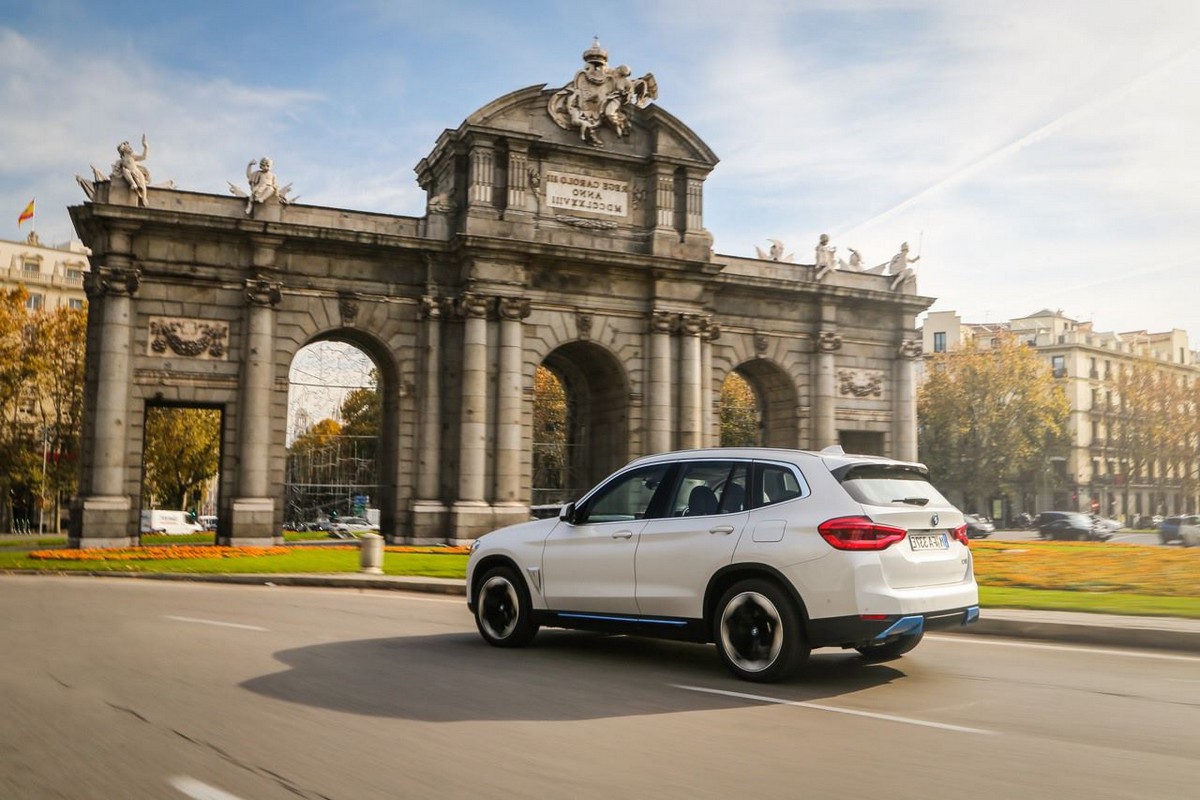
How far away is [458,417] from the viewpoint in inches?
1165

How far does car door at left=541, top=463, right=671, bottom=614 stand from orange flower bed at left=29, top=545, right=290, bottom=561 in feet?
51.9

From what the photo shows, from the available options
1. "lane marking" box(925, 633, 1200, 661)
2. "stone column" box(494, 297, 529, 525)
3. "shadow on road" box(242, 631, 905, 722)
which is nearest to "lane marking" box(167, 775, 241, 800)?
"shadow on road" box(242, 631, 905, 722)

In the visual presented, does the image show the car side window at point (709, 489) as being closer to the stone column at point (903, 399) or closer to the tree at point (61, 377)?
the stone column at point (903, 399)

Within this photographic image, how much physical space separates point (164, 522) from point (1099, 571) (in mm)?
44709

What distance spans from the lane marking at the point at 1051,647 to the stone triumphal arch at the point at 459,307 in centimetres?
1926

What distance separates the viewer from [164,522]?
167 ft

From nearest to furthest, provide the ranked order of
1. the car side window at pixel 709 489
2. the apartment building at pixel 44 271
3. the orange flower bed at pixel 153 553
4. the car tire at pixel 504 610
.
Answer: the car side window at pixel 709 489
the car tire at pixel 504 610
the orange flower bed at pixel 153 553
the apartment building at pixel 44 271

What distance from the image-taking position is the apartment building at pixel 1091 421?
76.9 metres

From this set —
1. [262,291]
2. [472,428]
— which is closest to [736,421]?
[472,428]

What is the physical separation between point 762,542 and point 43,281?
76.2 m

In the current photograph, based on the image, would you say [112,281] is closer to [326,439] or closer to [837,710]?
[326,439]

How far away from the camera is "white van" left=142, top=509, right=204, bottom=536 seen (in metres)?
50.0

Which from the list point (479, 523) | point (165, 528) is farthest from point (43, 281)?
point (479, 523)

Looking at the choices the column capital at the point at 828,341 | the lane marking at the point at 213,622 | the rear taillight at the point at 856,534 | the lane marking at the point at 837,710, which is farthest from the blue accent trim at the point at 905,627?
the column capital at the point at 828,341
